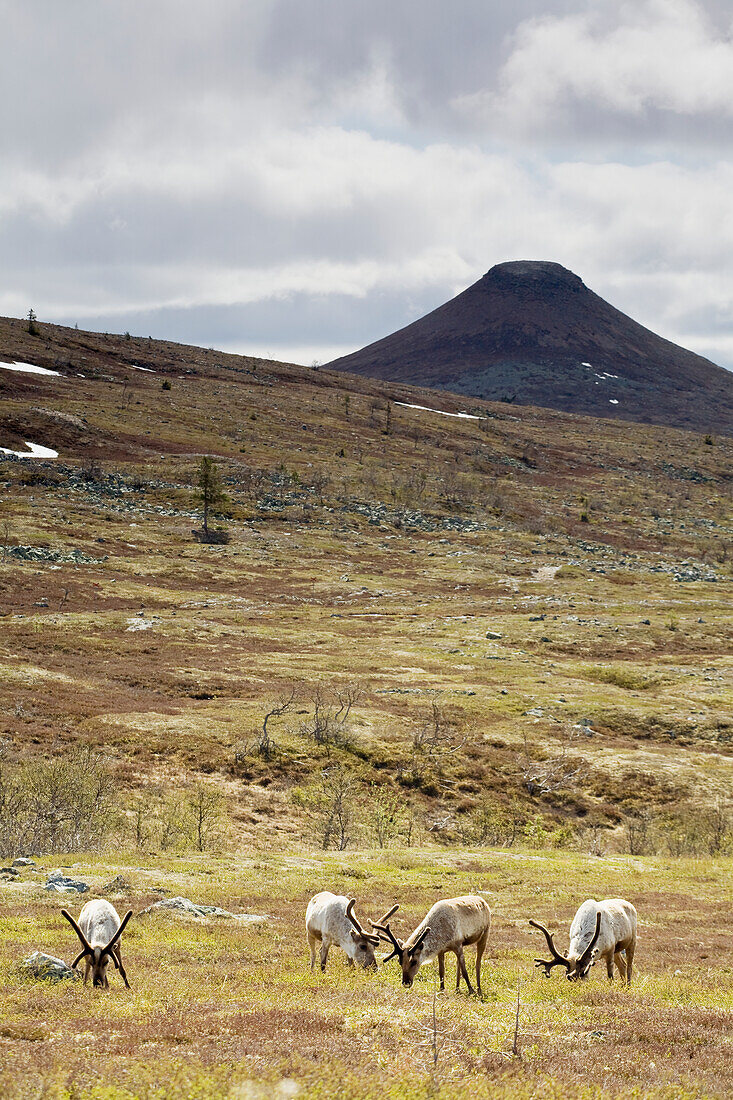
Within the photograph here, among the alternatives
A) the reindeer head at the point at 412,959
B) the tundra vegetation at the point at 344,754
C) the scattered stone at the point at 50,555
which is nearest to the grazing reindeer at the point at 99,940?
the tundra vegetation at the point at 344,754

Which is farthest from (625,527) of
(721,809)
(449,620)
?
(721,809)

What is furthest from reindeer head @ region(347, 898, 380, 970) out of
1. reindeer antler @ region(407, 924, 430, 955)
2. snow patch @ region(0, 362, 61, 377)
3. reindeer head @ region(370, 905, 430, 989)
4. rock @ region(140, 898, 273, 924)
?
snow patch @ region(0, 362, 61, 377)

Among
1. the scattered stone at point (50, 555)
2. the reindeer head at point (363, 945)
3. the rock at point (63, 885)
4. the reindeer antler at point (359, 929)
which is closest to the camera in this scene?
the reindeer antler at point (359, 929)

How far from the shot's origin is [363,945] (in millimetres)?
13133

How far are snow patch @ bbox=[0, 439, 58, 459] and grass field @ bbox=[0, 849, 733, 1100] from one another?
8690 cm

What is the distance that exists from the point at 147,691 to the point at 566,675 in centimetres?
2965

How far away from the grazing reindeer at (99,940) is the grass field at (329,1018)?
263 millimetres

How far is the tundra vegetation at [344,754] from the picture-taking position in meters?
9.34

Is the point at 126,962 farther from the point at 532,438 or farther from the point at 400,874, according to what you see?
the point at 532,438

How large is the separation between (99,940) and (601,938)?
8733 mm

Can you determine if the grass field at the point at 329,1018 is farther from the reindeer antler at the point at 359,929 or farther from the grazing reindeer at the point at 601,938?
the reindeer antler at the point at 359,929

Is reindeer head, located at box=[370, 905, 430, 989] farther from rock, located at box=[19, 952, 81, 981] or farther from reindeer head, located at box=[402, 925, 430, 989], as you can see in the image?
rock, located at box=[19, 952, 81, 981]

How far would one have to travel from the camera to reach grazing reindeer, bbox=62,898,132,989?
36.6ft

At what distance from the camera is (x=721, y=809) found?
1353 inches
